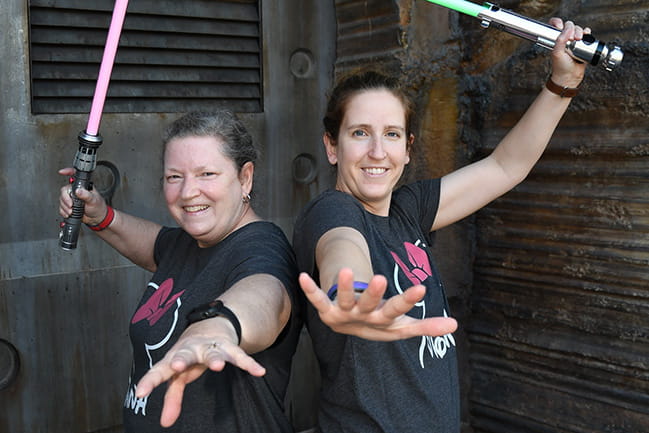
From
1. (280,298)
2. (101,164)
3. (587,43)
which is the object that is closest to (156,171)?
(101,164)

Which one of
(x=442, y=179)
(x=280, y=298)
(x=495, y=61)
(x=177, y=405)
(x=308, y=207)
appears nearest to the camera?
(x=177, y=405)

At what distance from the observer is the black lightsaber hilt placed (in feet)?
5.85

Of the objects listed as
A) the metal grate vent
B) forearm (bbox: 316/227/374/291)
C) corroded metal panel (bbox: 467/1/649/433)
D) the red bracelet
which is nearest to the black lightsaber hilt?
the red bracelet

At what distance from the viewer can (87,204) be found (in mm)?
2008

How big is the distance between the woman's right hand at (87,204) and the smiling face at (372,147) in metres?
0.66

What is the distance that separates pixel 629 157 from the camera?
2.15 m

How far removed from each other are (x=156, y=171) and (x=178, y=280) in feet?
2.62

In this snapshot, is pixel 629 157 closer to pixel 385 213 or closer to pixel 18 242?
pixel 385 213

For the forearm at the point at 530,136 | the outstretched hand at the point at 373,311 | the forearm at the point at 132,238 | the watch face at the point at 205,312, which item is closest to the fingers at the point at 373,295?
the outstretched hand at the point at 373,311

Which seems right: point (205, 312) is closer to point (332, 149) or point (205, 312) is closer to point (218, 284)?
point (218, 284)

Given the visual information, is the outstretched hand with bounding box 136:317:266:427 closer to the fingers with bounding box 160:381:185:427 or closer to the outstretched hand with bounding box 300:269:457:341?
the fingers with bounding box 160:381:185:427

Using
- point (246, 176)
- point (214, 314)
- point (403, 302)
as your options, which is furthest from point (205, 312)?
point (246, 176)

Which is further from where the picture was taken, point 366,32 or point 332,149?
point 366,32

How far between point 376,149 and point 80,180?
76cm
